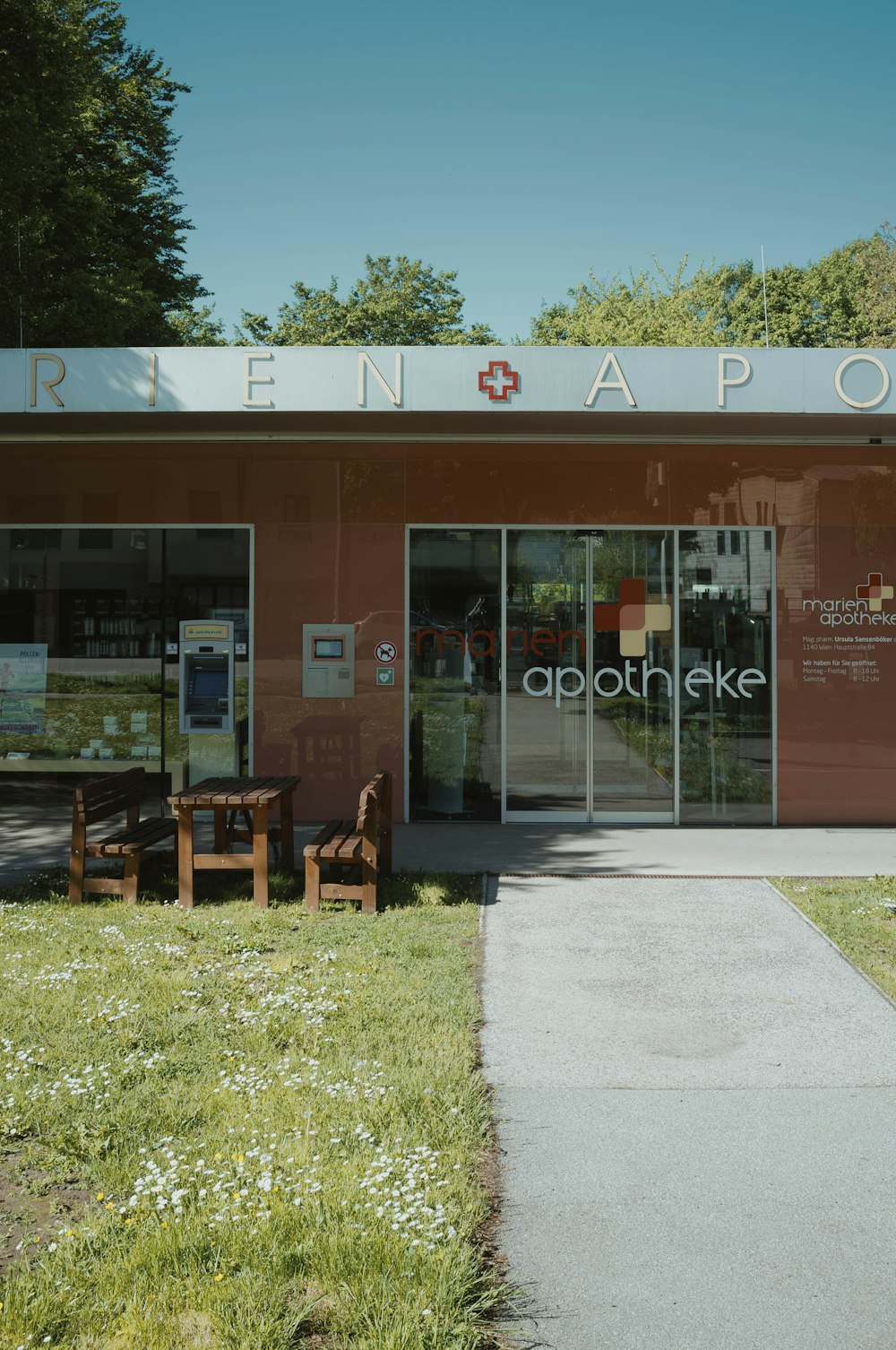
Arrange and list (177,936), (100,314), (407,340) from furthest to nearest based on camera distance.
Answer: (407,340) < (100,314) < (177,936)

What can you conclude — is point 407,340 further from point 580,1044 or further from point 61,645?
point 580,1044

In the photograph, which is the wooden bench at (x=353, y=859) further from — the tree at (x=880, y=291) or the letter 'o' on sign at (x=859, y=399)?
the tree at (x=880, y=291)

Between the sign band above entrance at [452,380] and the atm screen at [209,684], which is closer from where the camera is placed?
the sign band above entrance at [452,380]

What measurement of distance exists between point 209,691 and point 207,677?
0.14m

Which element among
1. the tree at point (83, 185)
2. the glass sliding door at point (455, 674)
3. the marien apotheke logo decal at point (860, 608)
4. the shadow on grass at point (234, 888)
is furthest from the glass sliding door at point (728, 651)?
the tree at point (83, 185)

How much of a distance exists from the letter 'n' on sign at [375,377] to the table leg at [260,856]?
140 inches

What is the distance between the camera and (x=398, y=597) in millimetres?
10656

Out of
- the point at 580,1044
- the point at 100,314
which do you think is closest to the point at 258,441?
the point at 580,1044

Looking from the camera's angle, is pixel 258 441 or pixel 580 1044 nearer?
pixel 580 1044

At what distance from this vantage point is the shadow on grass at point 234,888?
7426mm

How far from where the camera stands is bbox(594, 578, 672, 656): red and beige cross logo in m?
10.6

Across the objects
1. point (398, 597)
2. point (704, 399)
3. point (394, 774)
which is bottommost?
point (394, 774)

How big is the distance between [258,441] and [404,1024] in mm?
6970

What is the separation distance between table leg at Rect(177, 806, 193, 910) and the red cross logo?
402 cm
